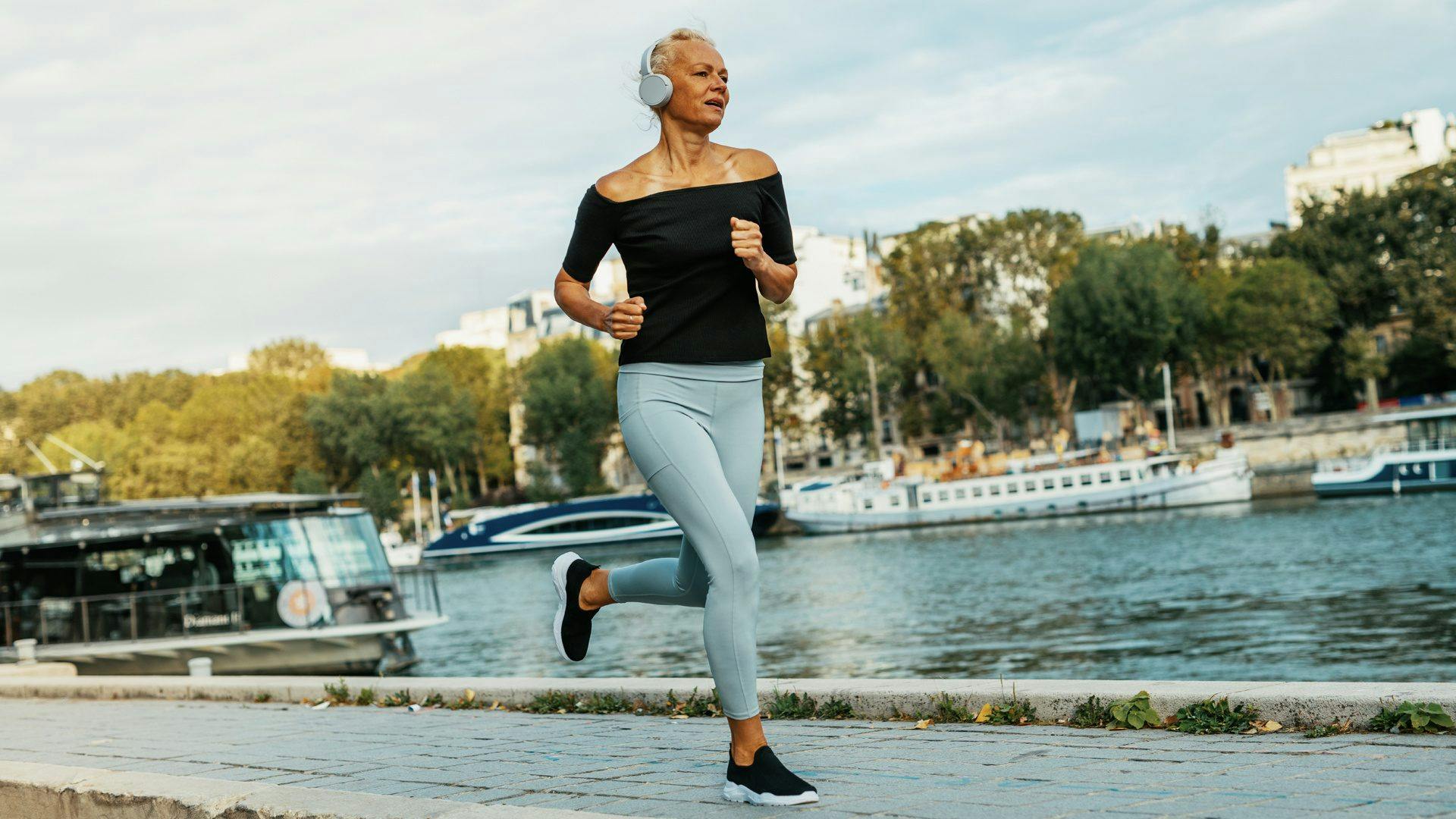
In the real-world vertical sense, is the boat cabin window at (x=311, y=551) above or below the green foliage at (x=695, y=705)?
above

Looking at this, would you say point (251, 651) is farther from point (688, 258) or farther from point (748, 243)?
point (748, 243)

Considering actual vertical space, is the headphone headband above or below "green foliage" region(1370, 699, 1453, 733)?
above

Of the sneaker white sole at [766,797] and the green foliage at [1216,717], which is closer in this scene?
the sneaker white sole at [766,797]

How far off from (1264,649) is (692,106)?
617 inches

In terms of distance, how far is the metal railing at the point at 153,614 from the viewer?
70.7 feet

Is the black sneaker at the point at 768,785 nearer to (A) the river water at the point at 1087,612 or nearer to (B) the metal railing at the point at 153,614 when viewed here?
(A) the river water at the point at 1087,612

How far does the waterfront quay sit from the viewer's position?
413 cm

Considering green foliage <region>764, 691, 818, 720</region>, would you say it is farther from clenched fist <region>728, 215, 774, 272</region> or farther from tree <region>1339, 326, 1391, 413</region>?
tree <region>1339, 326, 1391, 413</region>

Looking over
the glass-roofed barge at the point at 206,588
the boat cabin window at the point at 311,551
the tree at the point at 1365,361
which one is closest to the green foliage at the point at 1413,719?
the glass-roofed barge at the point at 206,588

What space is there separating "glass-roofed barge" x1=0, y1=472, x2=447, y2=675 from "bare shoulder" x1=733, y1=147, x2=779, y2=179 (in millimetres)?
18671

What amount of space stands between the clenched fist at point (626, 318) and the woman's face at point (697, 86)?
0.59 m

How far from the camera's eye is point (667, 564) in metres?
4.84

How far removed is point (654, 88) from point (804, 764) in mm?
2328

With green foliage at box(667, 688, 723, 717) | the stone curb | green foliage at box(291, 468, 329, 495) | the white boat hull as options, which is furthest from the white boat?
the stone curb
